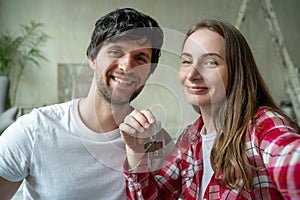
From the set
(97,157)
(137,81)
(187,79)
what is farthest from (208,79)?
(97,157)

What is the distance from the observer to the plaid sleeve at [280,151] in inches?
16.5

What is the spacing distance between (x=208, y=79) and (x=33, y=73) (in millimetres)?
3438

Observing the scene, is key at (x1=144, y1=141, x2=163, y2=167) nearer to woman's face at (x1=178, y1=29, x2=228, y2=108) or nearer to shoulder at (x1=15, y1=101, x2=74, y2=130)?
woman's face at (x1=178, y1=29, x2=228, y2=108)

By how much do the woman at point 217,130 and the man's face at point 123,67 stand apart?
3.1 inches

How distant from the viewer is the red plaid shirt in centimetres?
44

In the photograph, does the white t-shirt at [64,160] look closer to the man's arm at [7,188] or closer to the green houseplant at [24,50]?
the man's arm at [7,188]

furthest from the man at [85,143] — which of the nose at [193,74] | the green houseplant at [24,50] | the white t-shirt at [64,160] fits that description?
the green houseplant at [24,50]

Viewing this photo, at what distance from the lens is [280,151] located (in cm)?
47

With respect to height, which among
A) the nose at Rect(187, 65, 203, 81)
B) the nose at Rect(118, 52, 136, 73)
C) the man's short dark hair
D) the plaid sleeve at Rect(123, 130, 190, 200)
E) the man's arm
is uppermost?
the man's short dark hair

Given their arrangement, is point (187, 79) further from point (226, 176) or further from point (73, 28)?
point (73, 28)

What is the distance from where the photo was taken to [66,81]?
12.6 feet

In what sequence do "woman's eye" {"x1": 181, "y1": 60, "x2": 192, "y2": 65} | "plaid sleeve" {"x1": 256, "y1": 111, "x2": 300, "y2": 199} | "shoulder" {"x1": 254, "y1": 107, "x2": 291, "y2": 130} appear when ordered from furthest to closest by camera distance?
"woman's eye" {"x1": 181, "y1": 60, "x2": 192, "y2": 65}
"shoulder" {"x1": 254, "y1": 107, "x2": 291, "y2": 130}
"plaid sleeve" {"x1": 256, "y1": 111, "x2": 300, "y2": 199}

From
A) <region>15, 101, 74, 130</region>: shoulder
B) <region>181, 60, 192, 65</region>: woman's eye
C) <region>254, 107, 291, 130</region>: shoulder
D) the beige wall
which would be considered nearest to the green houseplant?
the beige wall

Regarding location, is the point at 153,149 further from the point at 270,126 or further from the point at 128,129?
the point at 270,126
